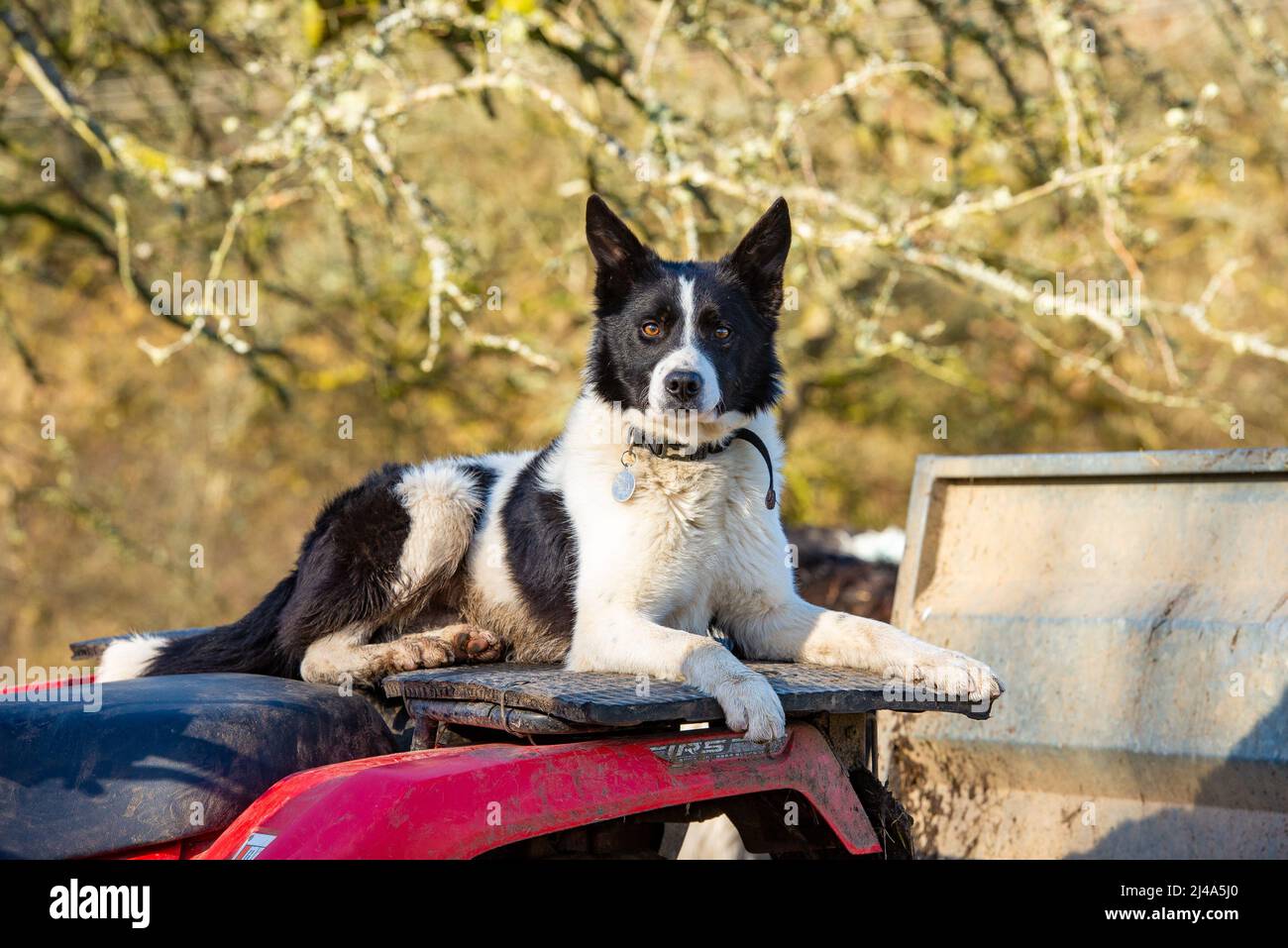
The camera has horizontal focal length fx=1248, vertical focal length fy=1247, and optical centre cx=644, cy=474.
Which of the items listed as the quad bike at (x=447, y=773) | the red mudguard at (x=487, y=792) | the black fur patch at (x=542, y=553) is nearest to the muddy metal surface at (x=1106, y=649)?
the quad bike at (x=447, y=773)

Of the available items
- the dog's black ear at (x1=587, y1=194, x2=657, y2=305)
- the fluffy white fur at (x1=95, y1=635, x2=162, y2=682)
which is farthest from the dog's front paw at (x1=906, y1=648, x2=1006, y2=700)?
the fluffy white fur at (x1=95, y1=635, x2=162, y2=682)

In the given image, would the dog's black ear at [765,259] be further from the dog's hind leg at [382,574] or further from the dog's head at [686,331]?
the dog's hind leg at [382,574]

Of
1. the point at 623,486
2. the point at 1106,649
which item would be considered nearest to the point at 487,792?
the point at 623,486

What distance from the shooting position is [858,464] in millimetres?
11320

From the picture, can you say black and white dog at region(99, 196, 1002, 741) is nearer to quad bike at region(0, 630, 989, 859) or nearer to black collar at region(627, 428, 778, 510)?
black collar at region(627, 428, 778, 510)

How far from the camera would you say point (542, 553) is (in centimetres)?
366

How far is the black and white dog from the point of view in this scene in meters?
3.45

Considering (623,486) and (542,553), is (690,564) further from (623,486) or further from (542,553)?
(542,553)

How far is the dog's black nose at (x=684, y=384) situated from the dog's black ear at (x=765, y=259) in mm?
533

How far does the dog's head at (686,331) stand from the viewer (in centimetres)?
345

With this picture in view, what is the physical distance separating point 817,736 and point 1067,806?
4.51 feet
